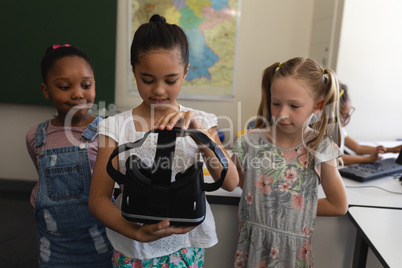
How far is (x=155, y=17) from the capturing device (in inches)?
35.2

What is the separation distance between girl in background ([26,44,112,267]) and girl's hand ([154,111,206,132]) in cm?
53

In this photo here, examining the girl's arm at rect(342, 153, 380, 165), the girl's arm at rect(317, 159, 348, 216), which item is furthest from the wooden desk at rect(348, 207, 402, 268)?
the girl's arm at rect(342, 153, 380, 165)

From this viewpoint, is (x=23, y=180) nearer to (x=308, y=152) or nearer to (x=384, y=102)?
(x=308, y=152)

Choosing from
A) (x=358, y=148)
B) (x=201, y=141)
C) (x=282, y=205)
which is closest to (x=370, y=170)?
(x=358, y=148)

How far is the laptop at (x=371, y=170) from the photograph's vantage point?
5.19 ft

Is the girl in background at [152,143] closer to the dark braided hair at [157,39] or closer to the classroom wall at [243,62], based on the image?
the dark braided hair at [157,39]

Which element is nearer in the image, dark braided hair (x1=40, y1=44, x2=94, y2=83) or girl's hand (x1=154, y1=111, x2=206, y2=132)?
girl's hand (x1=154, y1=111, x2=206, y2=132)

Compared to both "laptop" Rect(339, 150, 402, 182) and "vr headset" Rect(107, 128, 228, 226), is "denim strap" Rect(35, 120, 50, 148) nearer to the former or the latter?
"vr headset" Rect(107, 128, 228, 226)

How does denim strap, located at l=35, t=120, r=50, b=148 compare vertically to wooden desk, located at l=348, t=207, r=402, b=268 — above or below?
above

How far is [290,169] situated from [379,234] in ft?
1.12

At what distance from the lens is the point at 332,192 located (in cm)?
112

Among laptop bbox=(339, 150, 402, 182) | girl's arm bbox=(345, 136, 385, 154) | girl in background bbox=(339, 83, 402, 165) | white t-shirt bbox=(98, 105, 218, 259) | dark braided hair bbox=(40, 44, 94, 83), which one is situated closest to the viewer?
white t-shirt bbox=(98, 105, 218, 259)

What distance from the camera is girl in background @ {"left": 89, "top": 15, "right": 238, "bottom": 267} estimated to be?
826 mm

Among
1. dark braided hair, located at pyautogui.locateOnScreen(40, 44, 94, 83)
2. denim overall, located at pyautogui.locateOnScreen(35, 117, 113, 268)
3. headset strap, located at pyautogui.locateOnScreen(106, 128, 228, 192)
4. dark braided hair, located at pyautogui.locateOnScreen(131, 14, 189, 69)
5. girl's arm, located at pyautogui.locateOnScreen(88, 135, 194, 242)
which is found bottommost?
denim overall, located at pyautogui.locateOnScreen(35, 117, 113, 268)
